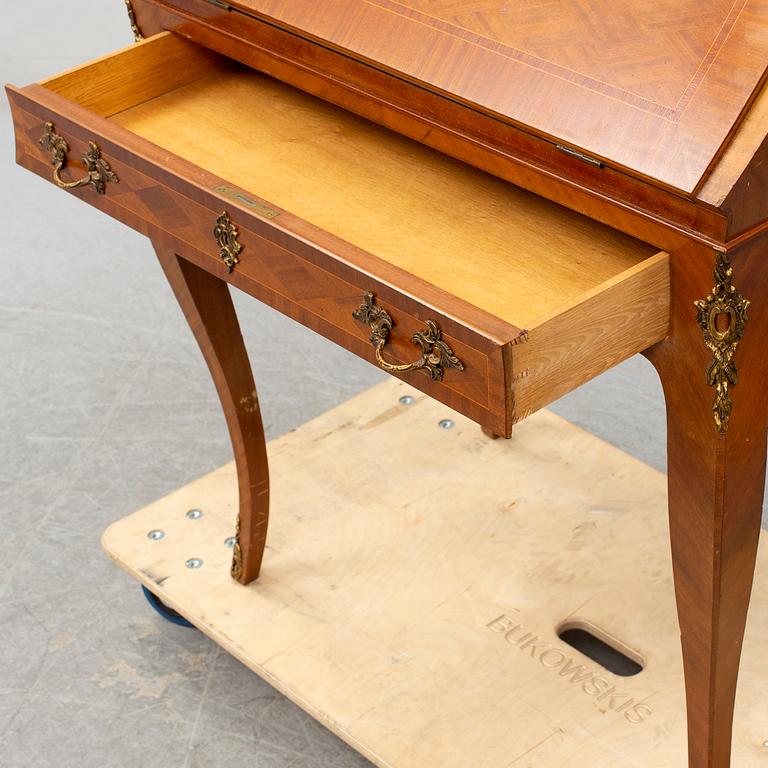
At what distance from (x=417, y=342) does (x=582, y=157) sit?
283 mm

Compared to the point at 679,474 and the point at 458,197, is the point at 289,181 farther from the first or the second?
the point at 679,474

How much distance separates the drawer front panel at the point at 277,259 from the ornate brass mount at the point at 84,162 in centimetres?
1

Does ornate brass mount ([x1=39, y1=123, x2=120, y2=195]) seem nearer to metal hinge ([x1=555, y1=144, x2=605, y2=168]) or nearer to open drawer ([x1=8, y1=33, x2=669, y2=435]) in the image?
open drawer ([x1=8, y1=33, x2=669, y2=435])

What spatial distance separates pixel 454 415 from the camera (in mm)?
2982

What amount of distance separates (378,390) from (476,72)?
128 centimetres

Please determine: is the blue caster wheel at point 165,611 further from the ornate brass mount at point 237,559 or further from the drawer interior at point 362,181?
the drawer interior at point 362,181

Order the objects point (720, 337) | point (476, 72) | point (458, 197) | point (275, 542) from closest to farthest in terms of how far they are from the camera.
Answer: point (720, 337) → point (476, 72) → point (458, 197) → point (275, 542)

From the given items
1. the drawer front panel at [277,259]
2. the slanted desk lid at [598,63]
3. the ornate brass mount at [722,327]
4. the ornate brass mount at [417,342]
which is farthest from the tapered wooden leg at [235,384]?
the ornate brass mount at [722,327]

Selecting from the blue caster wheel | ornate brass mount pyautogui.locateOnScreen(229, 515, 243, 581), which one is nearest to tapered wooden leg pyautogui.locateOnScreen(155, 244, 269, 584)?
ornate brass mount pyautogui.locateOnScreen(229, 515, 243, 581)

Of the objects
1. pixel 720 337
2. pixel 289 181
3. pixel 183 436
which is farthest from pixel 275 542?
pixel 720 337

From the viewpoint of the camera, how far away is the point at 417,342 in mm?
1698

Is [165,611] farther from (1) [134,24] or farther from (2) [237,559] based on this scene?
(1) [134,24]

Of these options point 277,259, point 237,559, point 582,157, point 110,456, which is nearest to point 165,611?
point 237,559

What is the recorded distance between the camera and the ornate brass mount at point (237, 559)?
2625 millimetres
